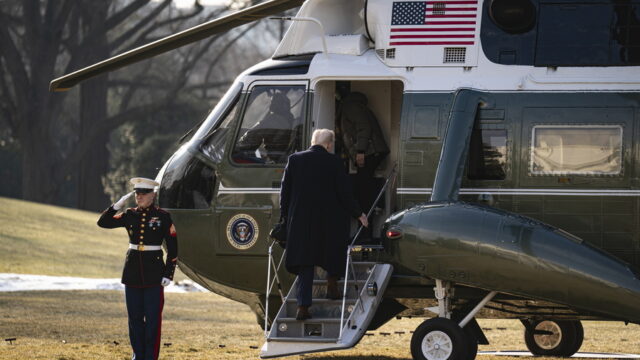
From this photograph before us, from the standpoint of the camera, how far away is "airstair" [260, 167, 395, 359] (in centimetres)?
944

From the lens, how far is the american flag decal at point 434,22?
10.5 metres

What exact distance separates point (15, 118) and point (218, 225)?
2848 cm

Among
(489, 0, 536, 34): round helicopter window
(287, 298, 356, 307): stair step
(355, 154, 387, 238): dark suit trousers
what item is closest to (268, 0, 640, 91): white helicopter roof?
A: (489, 0, 536, 34): round helicopter window

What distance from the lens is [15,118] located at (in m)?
37.7

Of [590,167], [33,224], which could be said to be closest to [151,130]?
[33,224]

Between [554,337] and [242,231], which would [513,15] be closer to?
[242,231]

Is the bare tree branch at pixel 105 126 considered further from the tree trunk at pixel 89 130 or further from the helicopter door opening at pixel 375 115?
the helicopter door opening at pixel 375 115

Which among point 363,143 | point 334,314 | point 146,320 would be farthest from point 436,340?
point 146,320

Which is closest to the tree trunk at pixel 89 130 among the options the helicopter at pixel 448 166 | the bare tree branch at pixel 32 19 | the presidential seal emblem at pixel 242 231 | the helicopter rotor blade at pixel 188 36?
the bare tree branch at pixel 32 19

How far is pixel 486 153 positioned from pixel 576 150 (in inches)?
33.1

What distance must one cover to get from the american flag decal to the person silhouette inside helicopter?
1304 millimetres

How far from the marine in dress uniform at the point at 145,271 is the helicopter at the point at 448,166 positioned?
1.00 m

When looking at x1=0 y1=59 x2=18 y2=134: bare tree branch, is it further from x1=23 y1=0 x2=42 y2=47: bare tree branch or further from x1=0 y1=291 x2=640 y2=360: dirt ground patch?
x1=0 y1=291 x2=640 y2=360: dirt ground patch

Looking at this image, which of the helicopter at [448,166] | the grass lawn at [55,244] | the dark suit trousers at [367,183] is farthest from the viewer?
the grass lawn at [55,244]
